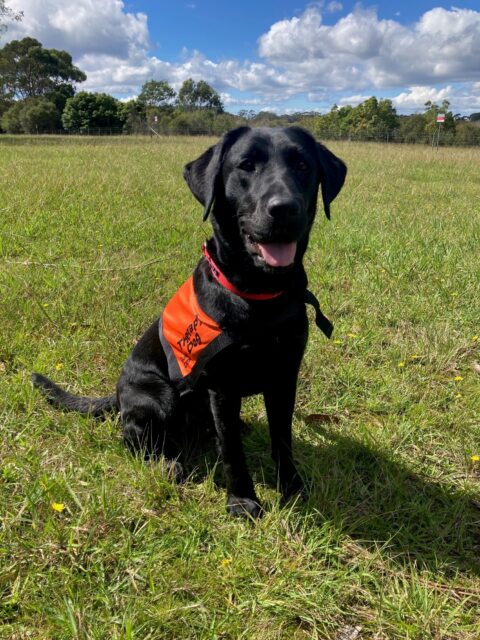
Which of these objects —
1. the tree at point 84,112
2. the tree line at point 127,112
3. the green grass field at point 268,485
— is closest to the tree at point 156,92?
the tree line at point 127,112

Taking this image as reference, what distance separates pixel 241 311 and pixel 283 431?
593 millimetres

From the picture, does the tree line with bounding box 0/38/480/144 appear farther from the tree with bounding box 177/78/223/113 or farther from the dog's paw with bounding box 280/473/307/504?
the dog's paw with bounding box 280/473/307/504

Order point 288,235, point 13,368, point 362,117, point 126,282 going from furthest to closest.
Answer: point 362,117 < point 126,282 < point 13,368 < point 288,235

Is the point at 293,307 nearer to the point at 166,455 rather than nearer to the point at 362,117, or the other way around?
the point at 166,455

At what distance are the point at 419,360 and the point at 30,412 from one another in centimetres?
226

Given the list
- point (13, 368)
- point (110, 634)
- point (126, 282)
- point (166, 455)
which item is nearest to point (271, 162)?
point (166, 455)

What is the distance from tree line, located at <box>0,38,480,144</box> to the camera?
3328cm

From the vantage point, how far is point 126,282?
148 inches

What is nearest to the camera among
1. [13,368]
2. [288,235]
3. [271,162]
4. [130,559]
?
[130,559]

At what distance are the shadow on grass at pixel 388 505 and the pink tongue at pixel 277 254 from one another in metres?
0.94

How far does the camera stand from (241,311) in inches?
68.8

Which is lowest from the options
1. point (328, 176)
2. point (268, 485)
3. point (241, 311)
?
point (268, 485)

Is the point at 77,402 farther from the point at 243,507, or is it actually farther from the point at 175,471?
the point at 243,507

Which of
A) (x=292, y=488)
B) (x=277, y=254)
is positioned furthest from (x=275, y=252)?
(x=292, y=488)
